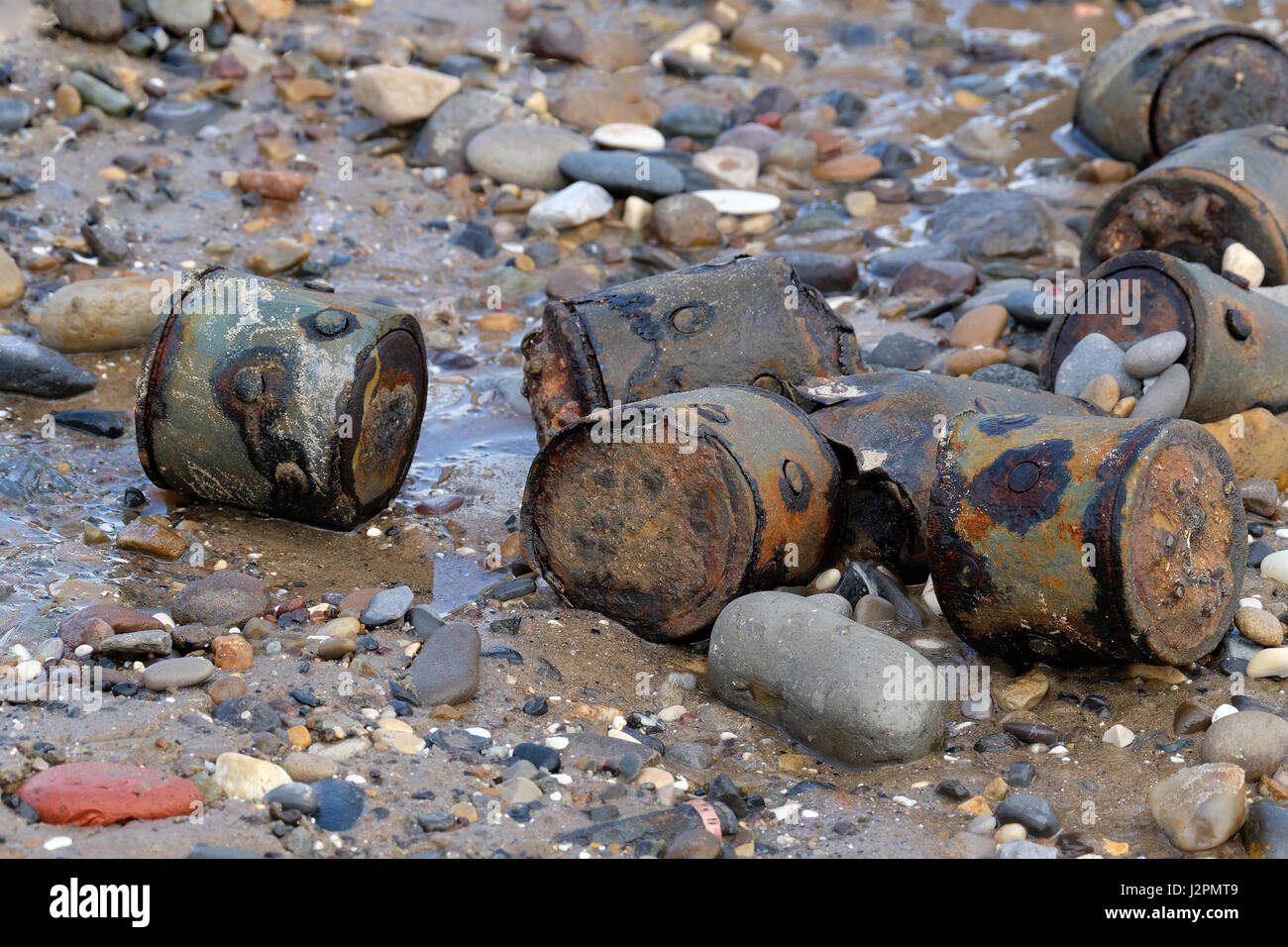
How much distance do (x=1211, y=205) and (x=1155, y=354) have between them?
1.44 m

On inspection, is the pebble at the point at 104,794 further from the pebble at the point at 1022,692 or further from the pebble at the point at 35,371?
the pebble at the point at 35,371

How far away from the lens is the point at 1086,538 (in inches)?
135

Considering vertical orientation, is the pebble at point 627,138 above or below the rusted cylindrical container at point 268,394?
above

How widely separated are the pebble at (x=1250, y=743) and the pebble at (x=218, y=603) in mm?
2737

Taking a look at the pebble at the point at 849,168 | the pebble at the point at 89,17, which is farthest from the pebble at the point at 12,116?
the pebble at the point at 849,168

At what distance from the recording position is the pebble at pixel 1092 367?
16.1 feet

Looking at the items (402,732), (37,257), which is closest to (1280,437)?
(402,732)

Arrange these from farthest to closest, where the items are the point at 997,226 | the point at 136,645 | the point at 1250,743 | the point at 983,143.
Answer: the point at 983,143 < the point at 997,226 < the point at 136,645 < the point at 1250,743

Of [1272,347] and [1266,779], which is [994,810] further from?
[1272,347]

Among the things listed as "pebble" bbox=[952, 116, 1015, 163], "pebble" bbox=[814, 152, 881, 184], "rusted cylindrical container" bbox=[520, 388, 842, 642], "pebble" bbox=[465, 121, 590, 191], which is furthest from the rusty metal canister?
"pebble" bbox=[952, 116, 1015, 163]

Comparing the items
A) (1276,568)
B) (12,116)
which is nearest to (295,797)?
(1276,568)

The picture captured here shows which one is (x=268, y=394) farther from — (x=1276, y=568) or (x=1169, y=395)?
(x=1276, y=568)

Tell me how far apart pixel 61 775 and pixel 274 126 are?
18.6ft

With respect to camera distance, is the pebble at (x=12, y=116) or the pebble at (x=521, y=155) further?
the pebble at (x=521, y=155)
